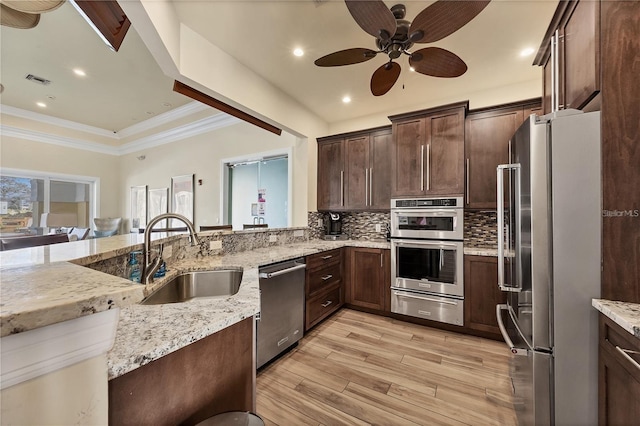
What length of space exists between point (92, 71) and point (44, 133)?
3.36 m

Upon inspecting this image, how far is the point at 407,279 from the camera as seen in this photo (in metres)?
2.87

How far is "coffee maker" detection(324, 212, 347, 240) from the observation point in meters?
3.81

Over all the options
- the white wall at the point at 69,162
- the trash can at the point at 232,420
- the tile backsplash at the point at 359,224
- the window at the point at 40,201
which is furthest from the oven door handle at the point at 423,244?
the white wall at the point at 69,162

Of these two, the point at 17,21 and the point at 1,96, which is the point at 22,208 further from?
the point at 17,21

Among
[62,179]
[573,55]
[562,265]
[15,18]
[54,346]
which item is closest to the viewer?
[54,346]

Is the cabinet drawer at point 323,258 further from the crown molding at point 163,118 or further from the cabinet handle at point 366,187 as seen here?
the crown molding at point 163,118

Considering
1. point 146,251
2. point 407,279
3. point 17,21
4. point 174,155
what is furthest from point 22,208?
point 407,279

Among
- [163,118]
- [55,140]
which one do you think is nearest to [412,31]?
[163,118]

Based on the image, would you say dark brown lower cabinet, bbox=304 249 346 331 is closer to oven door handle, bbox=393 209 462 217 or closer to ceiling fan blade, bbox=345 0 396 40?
oven door handle, bbox=393 209 462 217

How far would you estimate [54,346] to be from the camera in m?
0.40

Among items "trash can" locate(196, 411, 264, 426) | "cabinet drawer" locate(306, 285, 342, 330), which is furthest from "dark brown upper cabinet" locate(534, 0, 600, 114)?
"cabinet drawer" locate(306, 285, 342, 330)

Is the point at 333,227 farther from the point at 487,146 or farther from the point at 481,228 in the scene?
the point at 487,146

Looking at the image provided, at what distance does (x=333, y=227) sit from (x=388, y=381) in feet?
7.71

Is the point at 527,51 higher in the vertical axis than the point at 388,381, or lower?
higher
